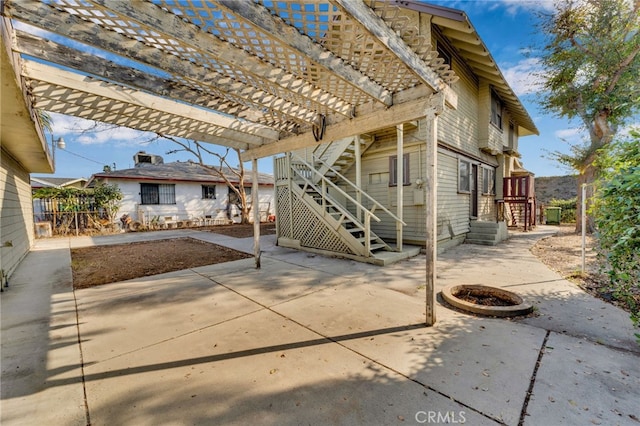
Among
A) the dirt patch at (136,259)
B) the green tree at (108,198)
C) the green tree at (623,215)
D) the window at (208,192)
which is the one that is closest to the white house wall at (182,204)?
the window at (208,192)

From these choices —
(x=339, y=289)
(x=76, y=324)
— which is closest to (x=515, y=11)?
(x=339, y=289)

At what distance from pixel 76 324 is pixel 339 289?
3.45 m

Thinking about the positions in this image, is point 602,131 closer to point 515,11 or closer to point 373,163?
point 515,11

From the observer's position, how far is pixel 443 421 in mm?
A: 1664

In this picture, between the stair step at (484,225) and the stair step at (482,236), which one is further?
the stair step at (484,225)

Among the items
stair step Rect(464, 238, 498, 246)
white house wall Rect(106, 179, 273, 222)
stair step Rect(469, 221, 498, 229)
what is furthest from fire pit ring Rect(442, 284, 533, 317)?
white house wall Rect(106, 179, 273, 222)

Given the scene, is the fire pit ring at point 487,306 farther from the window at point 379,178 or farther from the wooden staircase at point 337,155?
the wooden staircase at point 337,155

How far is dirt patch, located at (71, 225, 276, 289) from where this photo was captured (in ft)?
17.5

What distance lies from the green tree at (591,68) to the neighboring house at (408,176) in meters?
1.59

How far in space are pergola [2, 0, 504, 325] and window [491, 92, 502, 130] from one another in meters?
9.57

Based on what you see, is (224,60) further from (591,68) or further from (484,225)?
(591,68)

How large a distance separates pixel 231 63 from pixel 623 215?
143 inches

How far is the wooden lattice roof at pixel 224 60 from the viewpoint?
6.07 feet

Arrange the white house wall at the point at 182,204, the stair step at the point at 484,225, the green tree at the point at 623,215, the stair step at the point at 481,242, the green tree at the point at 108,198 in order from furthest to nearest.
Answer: the white house wall at the point at 182,204
the green tree at the point at 108,198
the stair step at the point at 484,225
the stair step at the point at 481,242
the green tree at the point at 623,215
